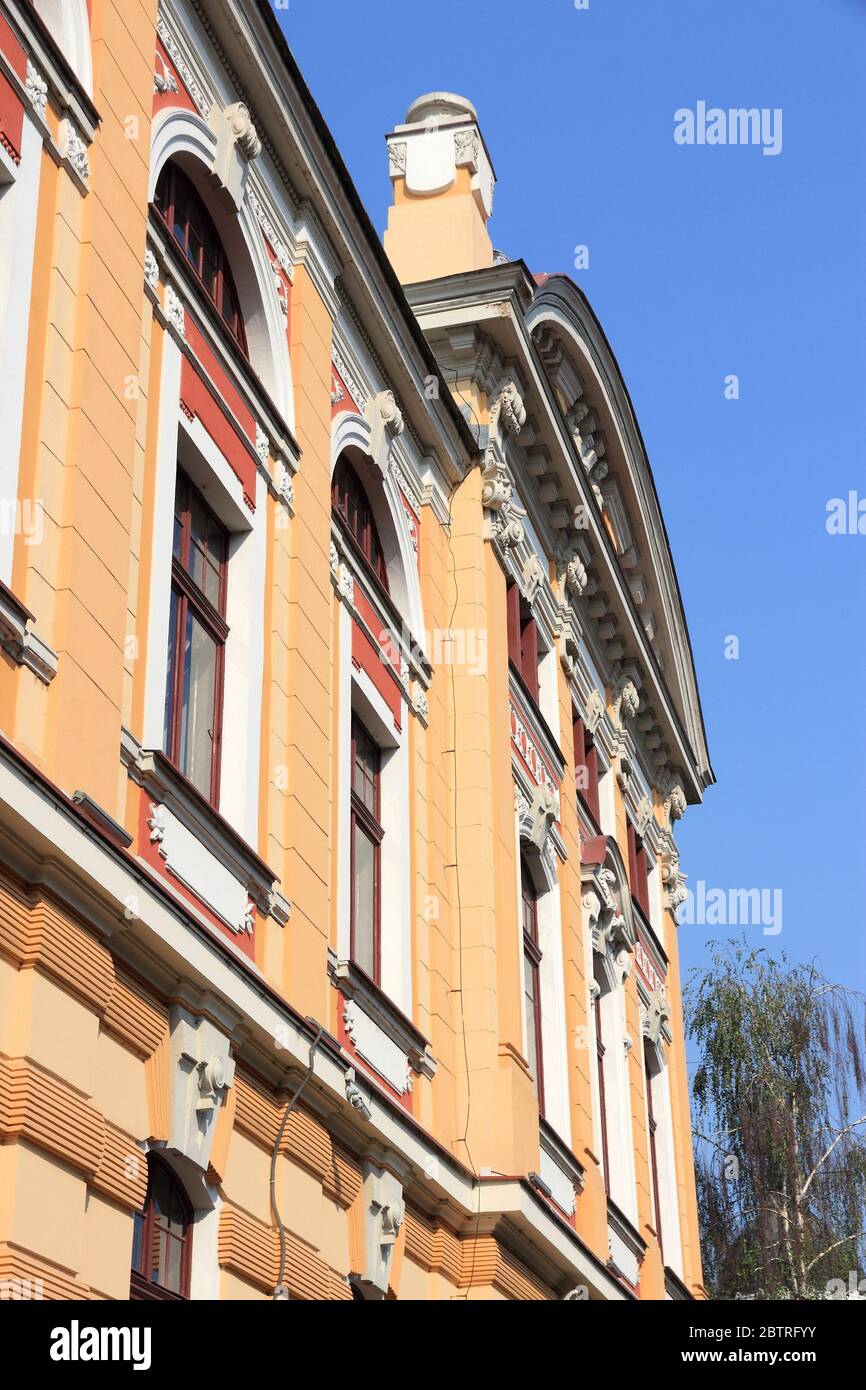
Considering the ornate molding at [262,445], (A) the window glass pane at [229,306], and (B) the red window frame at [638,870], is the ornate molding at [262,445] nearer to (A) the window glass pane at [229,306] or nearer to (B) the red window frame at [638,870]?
(A) the window glass pane at [229,306]

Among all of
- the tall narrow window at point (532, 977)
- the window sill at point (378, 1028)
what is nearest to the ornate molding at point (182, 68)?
the window sill at point (378, 1028)

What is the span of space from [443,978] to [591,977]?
607 cm

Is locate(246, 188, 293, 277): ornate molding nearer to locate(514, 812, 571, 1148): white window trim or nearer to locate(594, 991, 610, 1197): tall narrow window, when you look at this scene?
locate(514, 812, 571, 1148): white window trim

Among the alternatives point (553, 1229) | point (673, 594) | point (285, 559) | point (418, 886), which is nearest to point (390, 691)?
point (418, 886)

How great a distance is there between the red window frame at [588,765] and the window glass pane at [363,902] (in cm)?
744

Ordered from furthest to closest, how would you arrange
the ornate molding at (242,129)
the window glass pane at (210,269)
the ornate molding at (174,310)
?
1. the ornate molding at (242,129)
2. the window glass pane at (210,269)
3. the ornate molding at (174,310)

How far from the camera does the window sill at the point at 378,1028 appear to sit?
46.0ft

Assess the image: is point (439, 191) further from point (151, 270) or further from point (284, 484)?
point (151, 270)

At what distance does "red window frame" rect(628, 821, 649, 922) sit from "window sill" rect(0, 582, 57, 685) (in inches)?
669

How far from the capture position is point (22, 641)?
9.51 metres

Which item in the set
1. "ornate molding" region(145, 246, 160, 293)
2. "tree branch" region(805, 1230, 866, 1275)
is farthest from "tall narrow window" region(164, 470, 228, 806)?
"tree branch" region(805, 1230, 866, 1275)

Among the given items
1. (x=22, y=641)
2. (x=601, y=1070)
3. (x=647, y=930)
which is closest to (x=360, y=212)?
(x=22, y=641)

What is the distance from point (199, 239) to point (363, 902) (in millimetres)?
5378

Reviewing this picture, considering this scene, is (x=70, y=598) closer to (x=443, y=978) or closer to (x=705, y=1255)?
(x=443, y=978)
